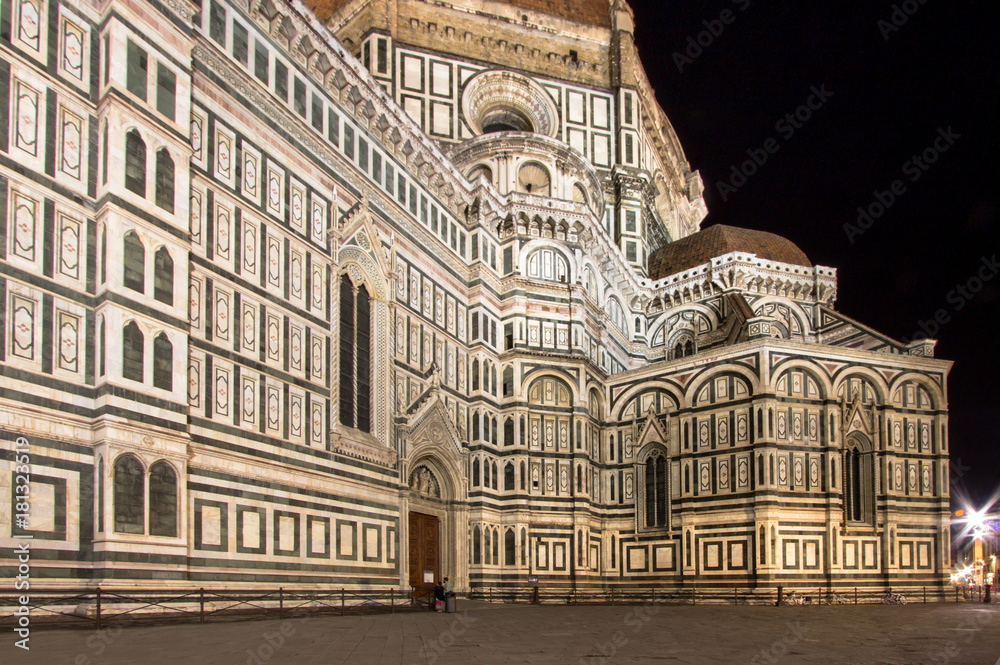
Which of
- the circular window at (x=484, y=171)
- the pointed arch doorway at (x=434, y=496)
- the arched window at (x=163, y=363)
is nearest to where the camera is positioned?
the arched window at (x=163, y=363)

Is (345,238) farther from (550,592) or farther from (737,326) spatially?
(737,326)

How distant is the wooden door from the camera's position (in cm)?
3497

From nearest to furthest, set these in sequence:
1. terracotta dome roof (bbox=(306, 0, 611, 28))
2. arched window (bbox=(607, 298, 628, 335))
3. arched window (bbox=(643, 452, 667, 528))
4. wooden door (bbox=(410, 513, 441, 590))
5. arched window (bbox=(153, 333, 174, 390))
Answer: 1. arched window (bbox=(153, 333, 174, 390))
2. wooden door (bbox=(410, 513, 441, 590))
3. arched window (bbox=(643, 452, 667, 528))
4. arched window (bbox=(607, 298, 628, 335))
5. terracotta dome roof (bbox=(306, 0, 611, 28))

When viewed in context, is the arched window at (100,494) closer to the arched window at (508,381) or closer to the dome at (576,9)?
the arched window at (508,381)

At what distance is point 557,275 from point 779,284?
15542 millimetres

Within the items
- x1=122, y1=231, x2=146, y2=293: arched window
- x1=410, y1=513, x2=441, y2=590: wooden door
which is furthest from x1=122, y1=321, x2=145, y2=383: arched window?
x1=410, y1=513, x2=441, y2=590: wooden door

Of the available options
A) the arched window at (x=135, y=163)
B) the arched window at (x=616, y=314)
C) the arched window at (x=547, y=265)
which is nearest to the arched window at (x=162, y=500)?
the arched window at (x=135, y=163)

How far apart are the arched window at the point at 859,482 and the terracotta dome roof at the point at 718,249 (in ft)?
47.4

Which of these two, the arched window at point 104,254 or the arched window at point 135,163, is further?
the arched window at point 135,163

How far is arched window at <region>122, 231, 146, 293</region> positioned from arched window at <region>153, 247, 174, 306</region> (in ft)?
1.18

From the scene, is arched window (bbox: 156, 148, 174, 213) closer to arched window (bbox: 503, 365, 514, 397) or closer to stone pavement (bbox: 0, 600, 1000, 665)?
stone pavement (bbox: 0, 600, 1000, 665)

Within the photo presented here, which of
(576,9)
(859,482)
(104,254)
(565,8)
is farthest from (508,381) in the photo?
(576,9)

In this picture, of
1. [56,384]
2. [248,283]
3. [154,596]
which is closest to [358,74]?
[248,283]

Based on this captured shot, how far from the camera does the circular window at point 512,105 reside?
53.7 m
